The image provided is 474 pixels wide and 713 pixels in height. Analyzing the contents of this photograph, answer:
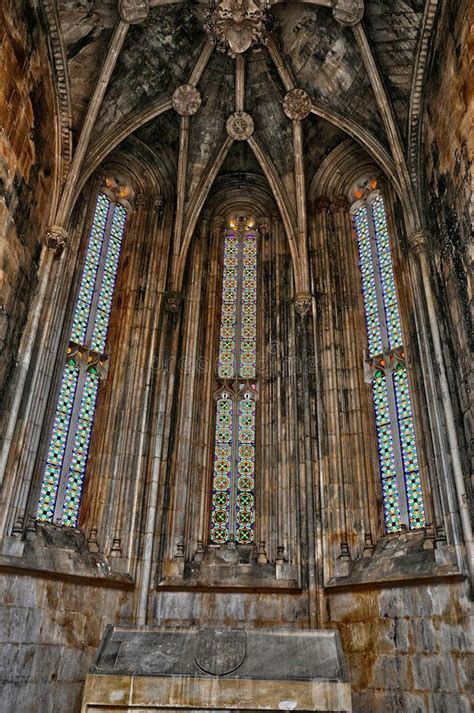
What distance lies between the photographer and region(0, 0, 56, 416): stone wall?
9773mm

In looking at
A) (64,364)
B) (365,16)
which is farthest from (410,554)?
(365,16)

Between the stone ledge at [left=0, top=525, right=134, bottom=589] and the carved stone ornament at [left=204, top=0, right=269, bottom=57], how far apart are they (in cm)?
1079

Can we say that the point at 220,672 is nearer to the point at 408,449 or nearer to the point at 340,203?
the point at 408,449

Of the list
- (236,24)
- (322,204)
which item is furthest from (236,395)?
(236,24)

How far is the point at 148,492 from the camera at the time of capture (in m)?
11.4

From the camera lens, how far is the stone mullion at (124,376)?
11141 millimetres

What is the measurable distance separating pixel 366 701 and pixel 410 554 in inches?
92.5

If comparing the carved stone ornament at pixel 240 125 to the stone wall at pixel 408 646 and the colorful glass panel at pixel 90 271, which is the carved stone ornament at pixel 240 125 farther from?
the stone wall at pixel 408 646

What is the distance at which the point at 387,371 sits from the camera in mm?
12125

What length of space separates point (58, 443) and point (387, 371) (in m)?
6.56

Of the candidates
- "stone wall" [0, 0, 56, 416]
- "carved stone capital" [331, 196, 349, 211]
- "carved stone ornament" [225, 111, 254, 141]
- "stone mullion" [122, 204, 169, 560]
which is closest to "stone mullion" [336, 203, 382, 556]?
"carved stone capital" [331, 196, 349, 211]

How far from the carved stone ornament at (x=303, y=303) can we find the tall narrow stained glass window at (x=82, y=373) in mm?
4156

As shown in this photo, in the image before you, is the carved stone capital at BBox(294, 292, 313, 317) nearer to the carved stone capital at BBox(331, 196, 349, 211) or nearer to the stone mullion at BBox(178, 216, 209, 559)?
the stone mullion at BBox(178, 216, 209, 559)

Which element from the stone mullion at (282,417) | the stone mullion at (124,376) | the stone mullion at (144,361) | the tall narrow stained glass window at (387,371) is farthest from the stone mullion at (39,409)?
the tall narrow stained glass window at (387,371)
